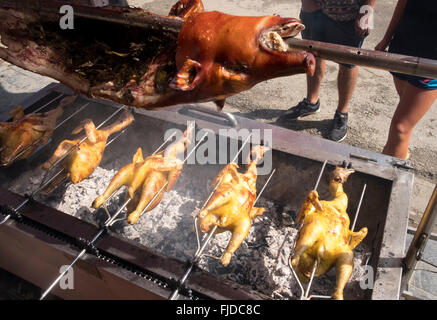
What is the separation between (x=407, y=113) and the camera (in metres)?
3.16

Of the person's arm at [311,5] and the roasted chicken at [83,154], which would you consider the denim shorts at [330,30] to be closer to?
the person's arm at [311,5]

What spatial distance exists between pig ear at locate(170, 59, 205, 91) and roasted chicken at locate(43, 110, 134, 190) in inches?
63.9

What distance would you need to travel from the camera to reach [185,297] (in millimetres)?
1878

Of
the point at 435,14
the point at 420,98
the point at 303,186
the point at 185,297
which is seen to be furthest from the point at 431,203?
the point at 435,14

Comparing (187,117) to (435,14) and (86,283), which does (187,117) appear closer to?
(86,283)

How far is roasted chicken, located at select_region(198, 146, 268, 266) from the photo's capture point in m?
2.20

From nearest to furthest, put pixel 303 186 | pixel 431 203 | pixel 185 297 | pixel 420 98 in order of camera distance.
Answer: pixel 431 203
pixel 185 297
pixel 303 186
pixel 420 98

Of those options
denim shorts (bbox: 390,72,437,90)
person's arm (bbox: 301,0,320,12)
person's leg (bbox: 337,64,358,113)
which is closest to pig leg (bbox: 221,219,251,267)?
denim shorts (bbox: 390,72,437,90)

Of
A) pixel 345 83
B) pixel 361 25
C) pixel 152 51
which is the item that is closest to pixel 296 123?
pixel 345 83

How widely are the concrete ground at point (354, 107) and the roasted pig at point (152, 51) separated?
3.16 m

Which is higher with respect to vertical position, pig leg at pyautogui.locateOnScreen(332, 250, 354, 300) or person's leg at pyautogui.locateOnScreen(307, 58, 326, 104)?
person's leg at pyautogui.locateOnScreen(307, 58, 326, 104)

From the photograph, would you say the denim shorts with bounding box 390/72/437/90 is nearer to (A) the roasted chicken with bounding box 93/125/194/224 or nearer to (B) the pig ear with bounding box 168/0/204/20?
(B) the pig ear with bounding box 168/0/204/20
